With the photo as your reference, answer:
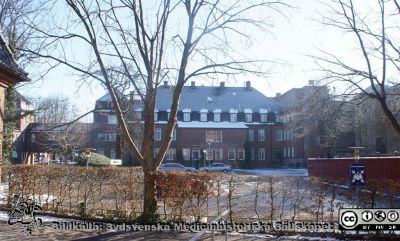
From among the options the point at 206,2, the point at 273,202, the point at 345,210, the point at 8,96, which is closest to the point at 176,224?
the point at 273,202

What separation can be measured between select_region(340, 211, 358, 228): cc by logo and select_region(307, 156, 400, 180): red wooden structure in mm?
→ 7858

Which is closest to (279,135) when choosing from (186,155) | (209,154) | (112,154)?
(209,154)

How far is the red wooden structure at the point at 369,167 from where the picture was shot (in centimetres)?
2743

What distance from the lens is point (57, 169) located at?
53.8ft

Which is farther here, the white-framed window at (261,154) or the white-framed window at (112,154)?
the white-framed window at (261,154)

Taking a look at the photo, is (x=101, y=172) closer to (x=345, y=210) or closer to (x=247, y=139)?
(x=345, y=210)

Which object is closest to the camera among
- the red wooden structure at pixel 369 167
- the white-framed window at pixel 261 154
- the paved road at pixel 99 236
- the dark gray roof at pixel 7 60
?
the paved road at pixel 99 236

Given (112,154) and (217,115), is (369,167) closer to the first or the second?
(217,115)

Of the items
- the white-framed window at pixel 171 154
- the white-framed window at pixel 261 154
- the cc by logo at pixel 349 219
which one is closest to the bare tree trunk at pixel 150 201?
the cc by logo at pixel 349 219

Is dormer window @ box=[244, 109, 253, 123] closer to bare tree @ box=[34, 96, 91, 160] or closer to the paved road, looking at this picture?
bare tree @ box=[34, 96, 91, 160]

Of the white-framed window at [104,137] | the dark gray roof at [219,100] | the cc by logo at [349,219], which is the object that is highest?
the dark gray roof at [219,100]

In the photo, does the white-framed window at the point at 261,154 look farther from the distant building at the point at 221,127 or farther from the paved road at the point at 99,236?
the paved road at the point at 99,236

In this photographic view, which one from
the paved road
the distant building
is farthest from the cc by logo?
the distant building

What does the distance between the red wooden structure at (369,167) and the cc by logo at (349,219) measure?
7858 millimetres
